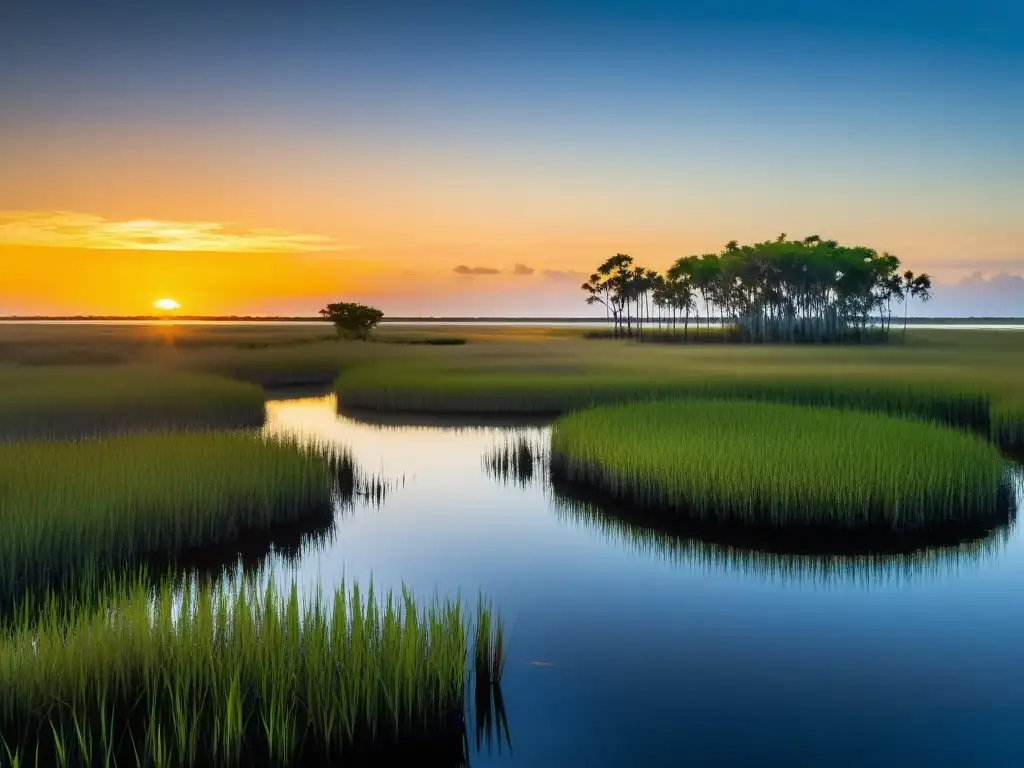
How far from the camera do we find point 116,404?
2662 cm

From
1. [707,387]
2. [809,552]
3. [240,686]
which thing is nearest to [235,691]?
[240,686]

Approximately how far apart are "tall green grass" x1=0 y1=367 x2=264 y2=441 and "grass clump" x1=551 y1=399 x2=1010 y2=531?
14.0 metres

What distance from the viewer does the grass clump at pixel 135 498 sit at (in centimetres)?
1109

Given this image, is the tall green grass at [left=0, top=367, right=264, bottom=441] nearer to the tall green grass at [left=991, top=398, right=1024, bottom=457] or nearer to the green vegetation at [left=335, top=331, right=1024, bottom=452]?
the green vegetation at [left=335, top=331, right=1024, bottom=452]

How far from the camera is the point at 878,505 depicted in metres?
14.2

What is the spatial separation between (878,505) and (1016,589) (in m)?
2.74

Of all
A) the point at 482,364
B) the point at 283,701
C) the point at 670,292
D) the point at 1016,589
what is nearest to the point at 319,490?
the point at 283,701

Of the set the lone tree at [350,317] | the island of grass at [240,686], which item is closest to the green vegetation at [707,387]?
the island of grass at [240,686]

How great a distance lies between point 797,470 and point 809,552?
97.0 inches

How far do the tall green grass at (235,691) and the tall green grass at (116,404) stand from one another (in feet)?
61.9

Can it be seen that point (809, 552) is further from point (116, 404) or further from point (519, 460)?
point (116, 404)

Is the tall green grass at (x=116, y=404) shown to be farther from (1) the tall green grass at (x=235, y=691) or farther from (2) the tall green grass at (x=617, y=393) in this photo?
(1) the tall green grass at (x=235, y=691)

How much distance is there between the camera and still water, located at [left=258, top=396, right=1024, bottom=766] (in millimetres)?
7500

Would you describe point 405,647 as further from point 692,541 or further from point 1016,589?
point 1016,589
